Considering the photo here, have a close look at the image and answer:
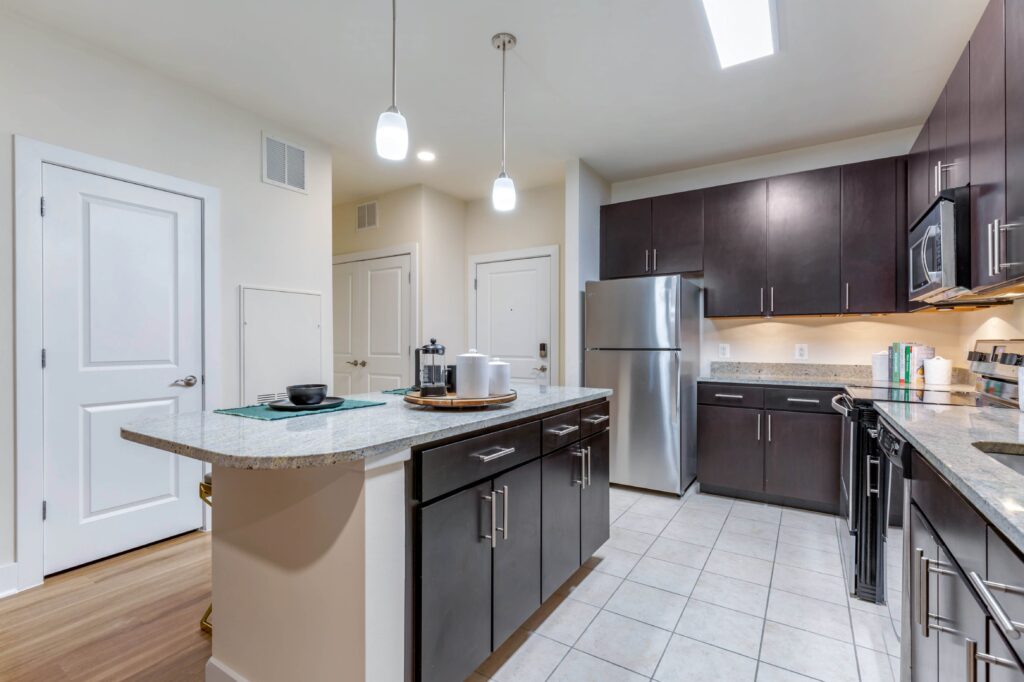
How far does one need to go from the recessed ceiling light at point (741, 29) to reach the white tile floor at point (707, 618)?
2.65 m

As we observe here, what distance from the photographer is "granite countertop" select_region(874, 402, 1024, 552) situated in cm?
81

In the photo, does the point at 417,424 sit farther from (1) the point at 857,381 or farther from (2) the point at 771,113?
(1) the point at 857,381

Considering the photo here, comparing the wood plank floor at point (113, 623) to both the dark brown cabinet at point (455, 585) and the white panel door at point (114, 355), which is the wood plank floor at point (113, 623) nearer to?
the white panel door at point (114, 355)

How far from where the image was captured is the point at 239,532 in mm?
1443

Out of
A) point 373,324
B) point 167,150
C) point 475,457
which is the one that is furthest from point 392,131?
point 373,324

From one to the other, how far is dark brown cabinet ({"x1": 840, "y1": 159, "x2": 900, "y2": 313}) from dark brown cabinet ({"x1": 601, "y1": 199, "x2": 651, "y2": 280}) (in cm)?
136

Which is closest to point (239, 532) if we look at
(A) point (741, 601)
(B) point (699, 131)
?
(A) point (741, 601)

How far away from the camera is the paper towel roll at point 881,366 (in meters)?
3.10

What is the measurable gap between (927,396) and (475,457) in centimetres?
232

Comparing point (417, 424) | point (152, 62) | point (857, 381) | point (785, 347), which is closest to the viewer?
point (417, 424)

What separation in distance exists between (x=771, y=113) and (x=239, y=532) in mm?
3652

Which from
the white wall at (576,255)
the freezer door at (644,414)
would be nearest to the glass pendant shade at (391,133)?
the white wall at (576,255)

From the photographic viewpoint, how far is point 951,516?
104cm

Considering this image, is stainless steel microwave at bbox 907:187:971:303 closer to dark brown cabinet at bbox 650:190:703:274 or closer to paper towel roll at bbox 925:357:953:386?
paper towel roll at bbox 925:357:953:386
